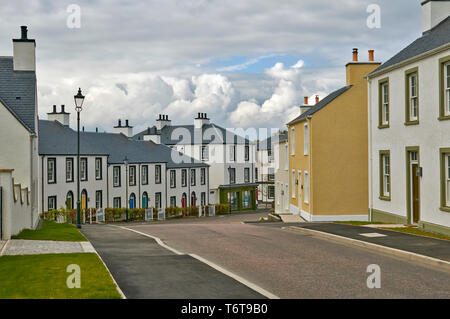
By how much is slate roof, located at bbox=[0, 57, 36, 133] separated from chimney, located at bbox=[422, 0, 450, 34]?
1878 cm

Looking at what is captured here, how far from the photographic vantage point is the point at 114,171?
5403cm

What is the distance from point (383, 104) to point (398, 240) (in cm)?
938

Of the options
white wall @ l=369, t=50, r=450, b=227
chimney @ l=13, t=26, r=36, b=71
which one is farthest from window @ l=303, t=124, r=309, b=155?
chimney @ l=13, t=26, r=36, b=71

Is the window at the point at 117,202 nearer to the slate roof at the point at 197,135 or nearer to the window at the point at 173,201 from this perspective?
the window at the point at 173,201

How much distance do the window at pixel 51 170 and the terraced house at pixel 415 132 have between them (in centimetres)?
2981

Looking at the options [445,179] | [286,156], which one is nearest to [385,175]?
[445,179]

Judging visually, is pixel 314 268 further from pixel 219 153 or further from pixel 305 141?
pixel 219 153

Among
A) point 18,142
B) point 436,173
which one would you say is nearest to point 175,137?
point 18,142

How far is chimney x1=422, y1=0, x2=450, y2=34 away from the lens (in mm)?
24203

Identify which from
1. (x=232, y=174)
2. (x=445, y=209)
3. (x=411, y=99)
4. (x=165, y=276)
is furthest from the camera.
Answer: (x=232, y=174)

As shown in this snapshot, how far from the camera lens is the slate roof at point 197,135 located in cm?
7094

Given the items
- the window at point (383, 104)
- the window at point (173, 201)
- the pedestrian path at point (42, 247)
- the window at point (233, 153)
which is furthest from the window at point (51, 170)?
the window at point (383, 104)
